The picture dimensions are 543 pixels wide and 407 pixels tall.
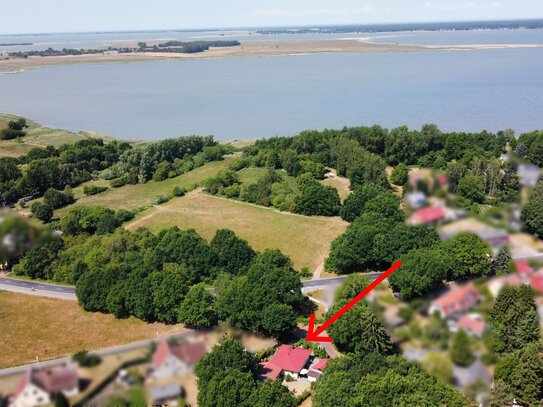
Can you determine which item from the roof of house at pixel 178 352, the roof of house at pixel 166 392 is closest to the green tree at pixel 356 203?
the roof of house at pixel 178 352

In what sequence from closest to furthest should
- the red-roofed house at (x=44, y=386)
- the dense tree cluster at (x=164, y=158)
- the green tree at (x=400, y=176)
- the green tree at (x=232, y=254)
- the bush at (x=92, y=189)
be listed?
the red-roofed house at (x=44, y=386)
the green tree at (x=232, y=254)
the green tree at (x=400, y=176)
the bush at (x=92, y=189)
the dense tree cluster at (x=164, y=158)

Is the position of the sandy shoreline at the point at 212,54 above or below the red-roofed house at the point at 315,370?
above

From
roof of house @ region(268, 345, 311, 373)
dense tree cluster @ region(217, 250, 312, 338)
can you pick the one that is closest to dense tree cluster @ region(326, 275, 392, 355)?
roof of house @ region(268, 345, 311, 373)

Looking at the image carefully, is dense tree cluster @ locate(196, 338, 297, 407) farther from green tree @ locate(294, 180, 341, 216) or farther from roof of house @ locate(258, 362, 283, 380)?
green tree @ locate(294, 180, 341, 216)

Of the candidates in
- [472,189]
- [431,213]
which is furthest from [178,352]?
[472,189]

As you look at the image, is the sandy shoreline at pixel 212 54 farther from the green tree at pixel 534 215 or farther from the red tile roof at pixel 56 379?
the red tile roof at pixel 56 379

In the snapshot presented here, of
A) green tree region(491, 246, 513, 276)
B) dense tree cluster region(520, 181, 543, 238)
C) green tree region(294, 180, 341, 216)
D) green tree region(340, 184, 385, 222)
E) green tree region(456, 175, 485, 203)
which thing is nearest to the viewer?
green tree region(491, 246, 513, 276)

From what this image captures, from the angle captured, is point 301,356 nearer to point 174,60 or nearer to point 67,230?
point 67,230
